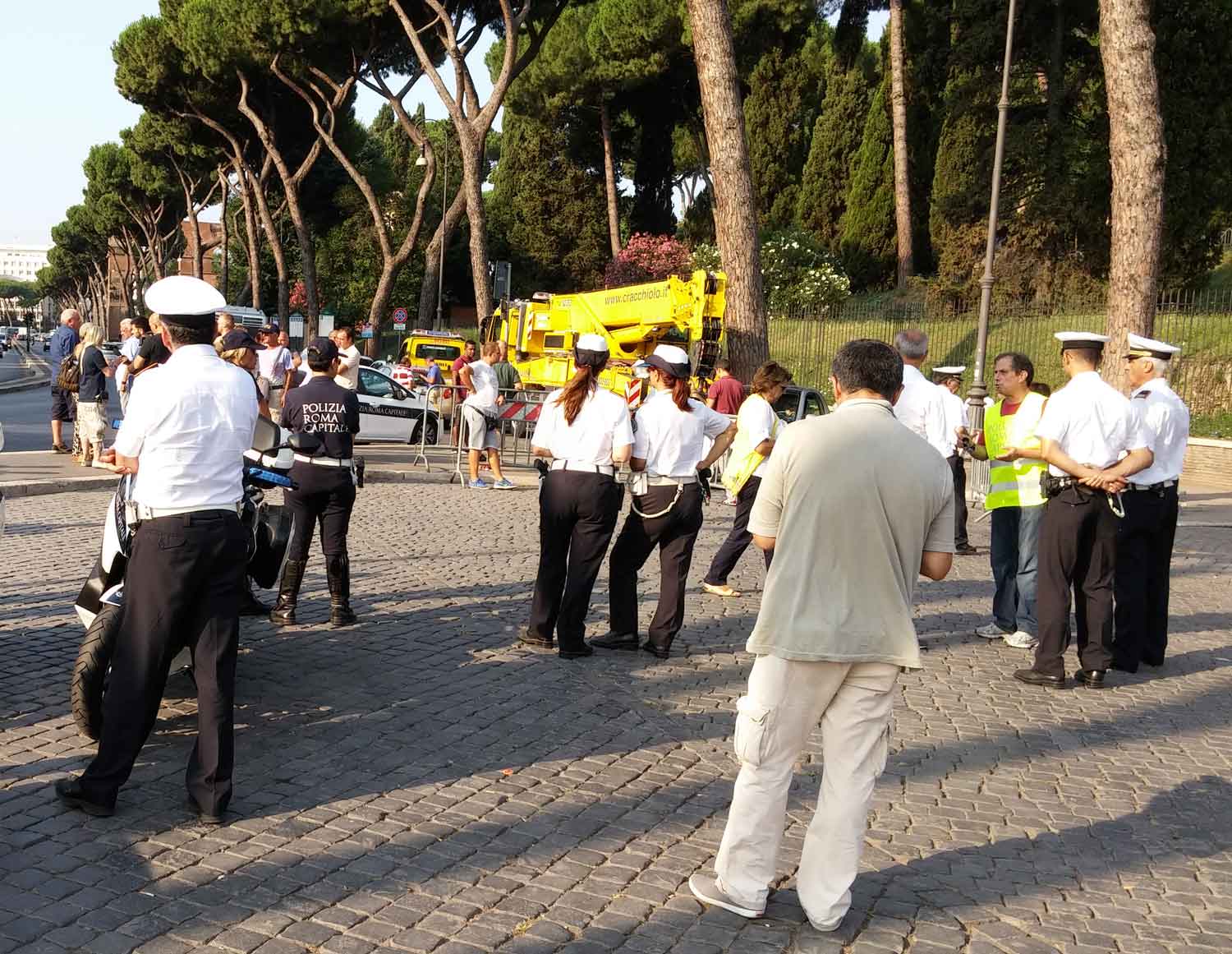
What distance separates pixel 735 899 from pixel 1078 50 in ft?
105

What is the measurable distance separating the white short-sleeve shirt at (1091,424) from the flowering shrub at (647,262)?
35.2 m

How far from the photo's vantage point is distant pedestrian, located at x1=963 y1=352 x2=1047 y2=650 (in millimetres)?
7750

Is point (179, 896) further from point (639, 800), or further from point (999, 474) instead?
point (999, 474)

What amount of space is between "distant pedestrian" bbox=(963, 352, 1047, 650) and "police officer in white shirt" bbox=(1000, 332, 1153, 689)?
1.41ft

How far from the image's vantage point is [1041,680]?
7066mm

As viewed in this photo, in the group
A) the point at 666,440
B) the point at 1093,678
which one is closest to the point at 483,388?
the point at 666,440

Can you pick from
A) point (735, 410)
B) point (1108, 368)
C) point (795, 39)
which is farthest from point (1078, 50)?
point (735, 410)

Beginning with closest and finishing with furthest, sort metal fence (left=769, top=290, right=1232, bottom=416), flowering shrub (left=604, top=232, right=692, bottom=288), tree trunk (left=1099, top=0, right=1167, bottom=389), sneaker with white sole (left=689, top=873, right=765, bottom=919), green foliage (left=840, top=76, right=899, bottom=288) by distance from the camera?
sneaker with white sole (left=689, top=873, right=765, bottom=919) → tree trunk (left=1099, top=0, right=1167, bottom=389) → metal fence (left=769, top=290, right=1232, bottom=416) → green foliage (left=840, top=76, right=899, bottom=288) → flowering shrub (left=604, top=232, right=692, bottom=288)

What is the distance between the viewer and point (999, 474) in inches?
316

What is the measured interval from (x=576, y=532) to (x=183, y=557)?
9.55 feet

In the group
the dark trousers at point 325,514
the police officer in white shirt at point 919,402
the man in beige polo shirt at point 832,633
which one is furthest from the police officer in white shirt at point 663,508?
the man in beige polo shirt at point 832,633

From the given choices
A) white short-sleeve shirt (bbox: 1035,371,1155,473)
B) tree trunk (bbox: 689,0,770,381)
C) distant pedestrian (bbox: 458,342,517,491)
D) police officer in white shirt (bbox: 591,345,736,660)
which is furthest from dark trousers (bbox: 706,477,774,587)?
tree trunk (bbox: 689,0,770,381)

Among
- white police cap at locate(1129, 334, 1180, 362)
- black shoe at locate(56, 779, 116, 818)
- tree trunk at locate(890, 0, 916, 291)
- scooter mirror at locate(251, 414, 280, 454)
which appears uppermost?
tree trunk at locate(890, 0, 916, 291)

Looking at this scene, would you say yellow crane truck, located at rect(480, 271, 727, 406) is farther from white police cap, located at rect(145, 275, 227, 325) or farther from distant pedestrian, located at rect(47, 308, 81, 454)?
white police cap, located at rect(145, 275, 227, 325)
